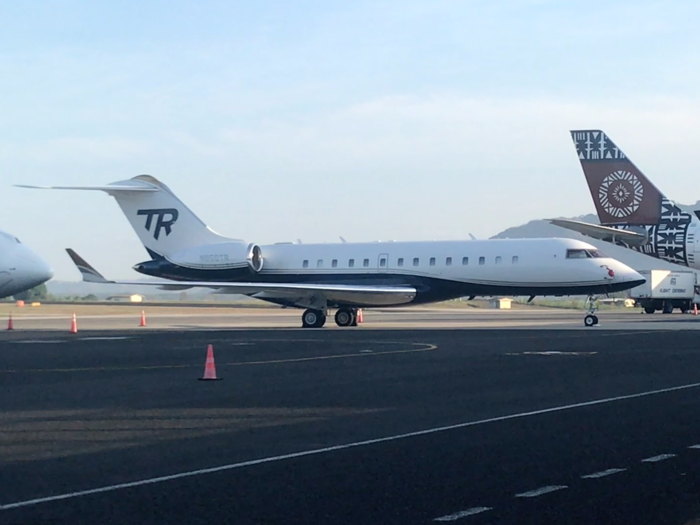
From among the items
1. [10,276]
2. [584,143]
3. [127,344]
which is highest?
[584,143]

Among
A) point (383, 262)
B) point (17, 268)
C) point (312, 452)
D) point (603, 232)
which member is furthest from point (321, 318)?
point (312, 452)

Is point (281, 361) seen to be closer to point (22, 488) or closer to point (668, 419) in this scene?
point (668, 419)

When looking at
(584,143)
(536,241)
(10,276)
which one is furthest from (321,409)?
(584,143)

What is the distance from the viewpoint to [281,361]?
20.0 m

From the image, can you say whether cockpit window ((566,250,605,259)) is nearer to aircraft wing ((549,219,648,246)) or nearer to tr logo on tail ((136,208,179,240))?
aircraft wing ((549,219,648,246))

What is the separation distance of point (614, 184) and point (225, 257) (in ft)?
70.2

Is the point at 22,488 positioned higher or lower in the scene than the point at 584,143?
lower

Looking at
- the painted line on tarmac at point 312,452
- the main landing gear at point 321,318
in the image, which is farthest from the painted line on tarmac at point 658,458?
the main landing gear at point 321,318

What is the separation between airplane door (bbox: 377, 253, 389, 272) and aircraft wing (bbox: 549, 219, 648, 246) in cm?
912

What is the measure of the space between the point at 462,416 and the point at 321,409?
1.72m

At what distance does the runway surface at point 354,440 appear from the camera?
711 centimetres

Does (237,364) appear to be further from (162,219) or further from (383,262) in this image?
(162,219)

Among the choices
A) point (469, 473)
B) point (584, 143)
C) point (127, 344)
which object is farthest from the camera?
point (584, 143)

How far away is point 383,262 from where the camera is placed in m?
38.2
